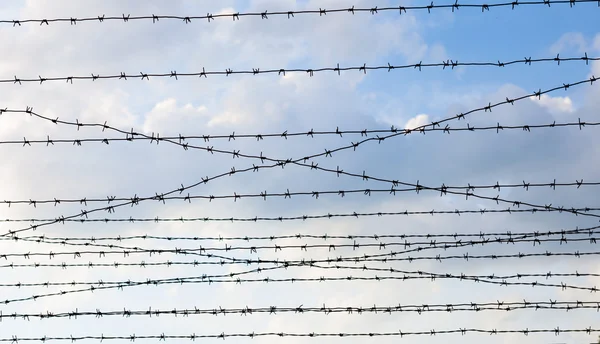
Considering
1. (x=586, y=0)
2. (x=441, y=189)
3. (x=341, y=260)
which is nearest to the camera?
(x=586, y=0)

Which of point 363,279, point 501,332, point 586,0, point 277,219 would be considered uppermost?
point 586,0

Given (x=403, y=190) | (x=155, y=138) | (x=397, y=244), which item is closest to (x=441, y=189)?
(x=403, y=190)

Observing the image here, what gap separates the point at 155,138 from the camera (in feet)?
35.0

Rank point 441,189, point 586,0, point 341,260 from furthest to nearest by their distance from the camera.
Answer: point 341,260 → point 441,189 → point 586,0

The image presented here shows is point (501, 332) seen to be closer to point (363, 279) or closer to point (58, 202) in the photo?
point (363, 279)

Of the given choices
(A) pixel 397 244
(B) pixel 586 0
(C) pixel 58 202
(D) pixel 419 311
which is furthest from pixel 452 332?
(C) pixel 58 202

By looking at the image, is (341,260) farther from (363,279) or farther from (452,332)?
(452,332)

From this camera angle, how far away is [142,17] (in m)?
10.4

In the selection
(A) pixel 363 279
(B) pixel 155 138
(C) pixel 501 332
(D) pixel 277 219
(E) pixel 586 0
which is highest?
(E) pixel 586 0

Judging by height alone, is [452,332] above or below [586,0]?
below

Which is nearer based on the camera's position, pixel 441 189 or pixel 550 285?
pixel 441 189

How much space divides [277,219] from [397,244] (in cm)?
159

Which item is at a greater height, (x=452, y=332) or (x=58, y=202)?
(x=58, y=202)

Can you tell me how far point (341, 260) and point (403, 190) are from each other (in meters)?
1.36
